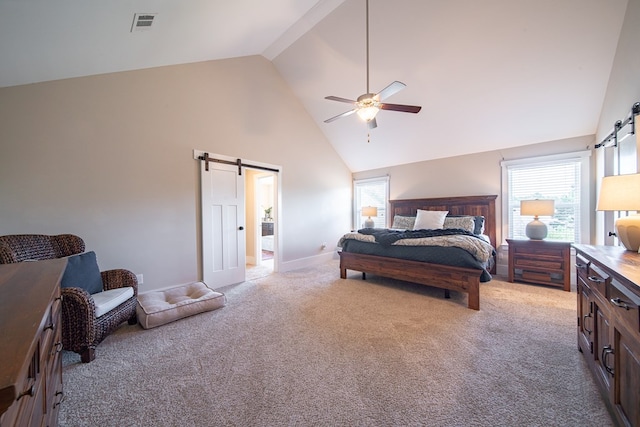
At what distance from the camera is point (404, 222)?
500cm

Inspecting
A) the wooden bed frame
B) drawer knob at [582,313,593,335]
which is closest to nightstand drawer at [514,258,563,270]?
the wooden bed frame

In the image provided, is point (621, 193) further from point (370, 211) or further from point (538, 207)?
point (370, 211)

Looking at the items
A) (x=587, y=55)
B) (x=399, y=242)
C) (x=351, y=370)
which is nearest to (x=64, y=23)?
(x=351, y=370)

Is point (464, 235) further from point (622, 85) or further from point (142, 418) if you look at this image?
point (142, 418)

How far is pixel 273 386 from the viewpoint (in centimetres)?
164

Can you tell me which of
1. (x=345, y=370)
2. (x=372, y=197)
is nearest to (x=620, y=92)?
(x=345, y=370)

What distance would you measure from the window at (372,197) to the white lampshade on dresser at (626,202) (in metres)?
4.13

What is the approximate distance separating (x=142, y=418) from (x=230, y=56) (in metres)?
4.31

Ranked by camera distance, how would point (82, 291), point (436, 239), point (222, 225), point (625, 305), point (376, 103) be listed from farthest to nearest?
point (222, 225), point (436, 239), point (376, 103), point (82, 291), point (625, 305)

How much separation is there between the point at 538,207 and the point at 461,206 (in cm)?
117

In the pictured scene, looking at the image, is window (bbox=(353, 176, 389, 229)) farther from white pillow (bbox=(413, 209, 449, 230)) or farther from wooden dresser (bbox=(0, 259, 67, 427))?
wooden dresser (bbox=(0, 259, 67, 427))

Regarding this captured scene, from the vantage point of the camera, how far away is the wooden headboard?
14.4 feet

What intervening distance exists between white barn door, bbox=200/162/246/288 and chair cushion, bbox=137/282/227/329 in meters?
0.59

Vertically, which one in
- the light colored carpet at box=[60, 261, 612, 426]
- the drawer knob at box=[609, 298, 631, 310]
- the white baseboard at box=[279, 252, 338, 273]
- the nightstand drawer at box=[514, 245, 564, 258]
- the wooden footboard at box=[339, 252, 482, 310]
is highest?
the drawer knob at box=[609, 298, 631, 310]
